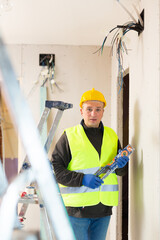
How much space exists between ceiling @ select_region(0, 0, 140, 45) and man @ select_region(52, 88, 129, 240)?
2.49ft

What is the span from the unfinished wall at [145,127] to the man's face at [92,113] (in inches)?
11.0

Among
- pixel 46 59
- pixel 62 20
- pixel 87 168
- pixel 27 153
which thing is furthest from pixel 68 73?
pixel 27 153

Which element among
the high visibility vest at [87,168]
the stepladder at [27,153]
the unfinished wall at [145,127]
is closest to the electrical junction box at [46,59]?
the unfinished wall at [145,127]

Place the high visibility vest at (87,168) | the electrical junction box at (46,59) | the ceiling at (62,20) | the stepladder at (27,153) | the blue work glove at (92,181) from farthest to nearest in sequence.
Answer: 1. the electrical junction box at (46,59)
2. the ceiling at (62,20)
3. the high visibility vest at (87,168)
4. the blue work glove at (92,181)
5. the stepladder at (27,153)

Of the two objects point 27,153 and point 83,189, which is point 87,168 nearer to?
point 83,189

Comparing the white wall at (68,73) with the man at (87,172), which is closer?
the man at (87,172)

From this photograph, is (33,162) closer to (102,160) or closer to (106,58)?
(102,160)

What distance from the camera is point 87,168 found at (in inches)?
75.2

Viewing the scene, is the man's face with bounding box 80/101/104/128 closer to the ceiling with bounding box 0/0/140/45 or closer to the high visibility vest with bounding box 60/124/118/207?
the high visibility vest with bounding box 60/124/118/207

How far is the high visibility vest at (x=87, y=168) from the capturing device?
189 cm

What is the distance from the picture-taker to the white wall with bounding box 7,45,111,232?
3.23 m

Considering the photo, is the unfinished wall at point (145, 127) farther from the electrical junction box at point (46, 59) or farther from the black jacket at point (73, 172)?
the electrical junction box at point (46, 59)

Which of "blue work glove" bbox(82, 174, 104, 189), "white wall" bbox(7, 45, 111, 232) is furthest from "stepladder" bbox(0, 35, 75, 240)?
"white wall" bbox(7, 45, 111, 232)

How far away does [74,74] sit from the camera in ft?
10.7
